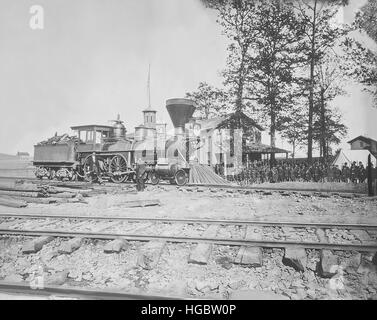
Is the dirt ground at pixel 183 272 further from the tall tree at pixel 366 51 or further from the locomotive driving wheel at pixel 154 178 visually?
the locomotive driving wheel at pixel 154 178

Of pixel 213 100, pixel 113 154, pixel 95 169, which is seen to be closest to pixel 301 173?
pixel 213 100

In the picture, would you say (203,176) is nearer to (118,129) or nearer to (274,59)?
(118,129)

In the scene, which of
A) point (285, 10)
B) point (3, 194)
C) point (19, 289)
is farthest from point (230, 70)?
point (3, 194)

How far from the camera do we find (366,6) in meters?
3.79

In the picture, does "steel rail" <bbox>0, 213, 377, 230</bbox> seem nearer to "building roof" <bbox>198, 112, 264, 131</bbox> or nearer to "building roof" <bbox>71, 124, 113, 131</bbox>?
"building roof" <bbox>198, 112, 264, 131</bbox>

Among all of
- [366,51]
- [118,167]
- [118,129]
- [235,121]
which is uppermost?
[366,51]

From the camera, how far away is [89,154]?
33.3 feet

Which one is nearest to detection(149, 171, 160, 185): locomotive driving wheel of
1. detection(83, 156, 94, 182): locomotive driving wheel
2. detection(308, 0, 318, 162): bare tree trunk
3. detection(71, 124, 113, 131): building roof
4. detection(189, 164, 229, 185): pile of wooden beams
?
detection(189, 164, 229, 185): pile of wooden beams

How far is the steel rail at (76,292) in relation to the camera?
256cm

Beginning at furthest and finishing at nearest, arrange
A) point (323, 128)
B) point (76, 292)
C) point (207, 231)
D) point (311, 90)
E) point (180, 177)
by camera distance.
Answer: point (180, 177), point (323, 128), point (311, 90), point (207, 231), point (76, 292)

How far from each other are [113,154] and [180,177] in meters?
2.56

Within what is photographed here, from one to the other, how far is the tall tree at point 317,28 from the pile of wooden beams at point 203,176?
3656 mm

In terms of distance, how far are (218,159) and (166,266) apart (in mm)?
5889

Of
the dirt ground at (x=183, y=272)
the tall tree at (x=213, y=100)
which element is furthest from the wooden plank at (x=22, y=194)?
the tall tree at (x=213, y=100)
